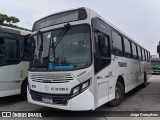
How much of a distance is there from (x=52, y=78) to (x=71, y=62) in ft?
2.32

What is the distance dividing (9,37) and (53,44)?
316cm

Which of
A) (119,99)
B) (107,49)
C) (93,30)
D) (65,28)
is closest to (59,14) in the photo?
(65,28)

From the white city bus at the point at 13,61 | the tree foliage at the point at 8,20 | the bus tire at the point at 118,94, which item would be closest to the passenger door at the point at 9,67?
the white city bus at the point at 13,61

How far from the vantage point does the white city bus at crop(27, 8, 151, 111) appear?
5836 mm

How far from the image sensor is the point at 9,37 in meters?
8.75

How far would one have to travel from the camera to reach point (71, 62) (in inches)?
237

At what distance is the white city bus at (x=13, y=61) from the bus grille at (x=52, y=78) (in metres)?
2.30

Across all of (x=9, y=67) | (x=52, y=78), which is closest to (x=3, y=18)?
(x=9, y=67)

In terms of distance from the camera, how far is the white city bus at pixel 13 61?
27.5 feet

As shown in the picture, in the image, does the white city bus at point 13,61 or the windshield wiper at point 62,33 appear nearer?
the windshield wiper at point 62,33

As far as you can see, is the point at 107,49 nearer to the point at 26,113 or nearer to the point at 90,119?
the point at 90,119

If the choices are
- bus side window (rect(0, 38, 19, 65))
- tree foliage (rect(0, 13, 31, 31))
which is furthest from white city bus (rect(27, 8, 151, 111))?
tree foliage (rect(0, 13, 31, 31))

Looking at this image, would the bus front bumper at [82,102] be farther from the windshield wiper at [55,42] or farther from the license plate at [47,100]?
the windshield wiper at [55,42]

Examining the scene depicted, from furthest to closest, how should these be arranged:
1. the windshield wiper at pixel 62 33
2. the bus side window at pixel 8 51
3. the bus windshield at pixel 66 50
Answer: the bus side window at pixel 8 51
the windshield wiper at pixel 62 33
the bus windshield at pixel 66 50
